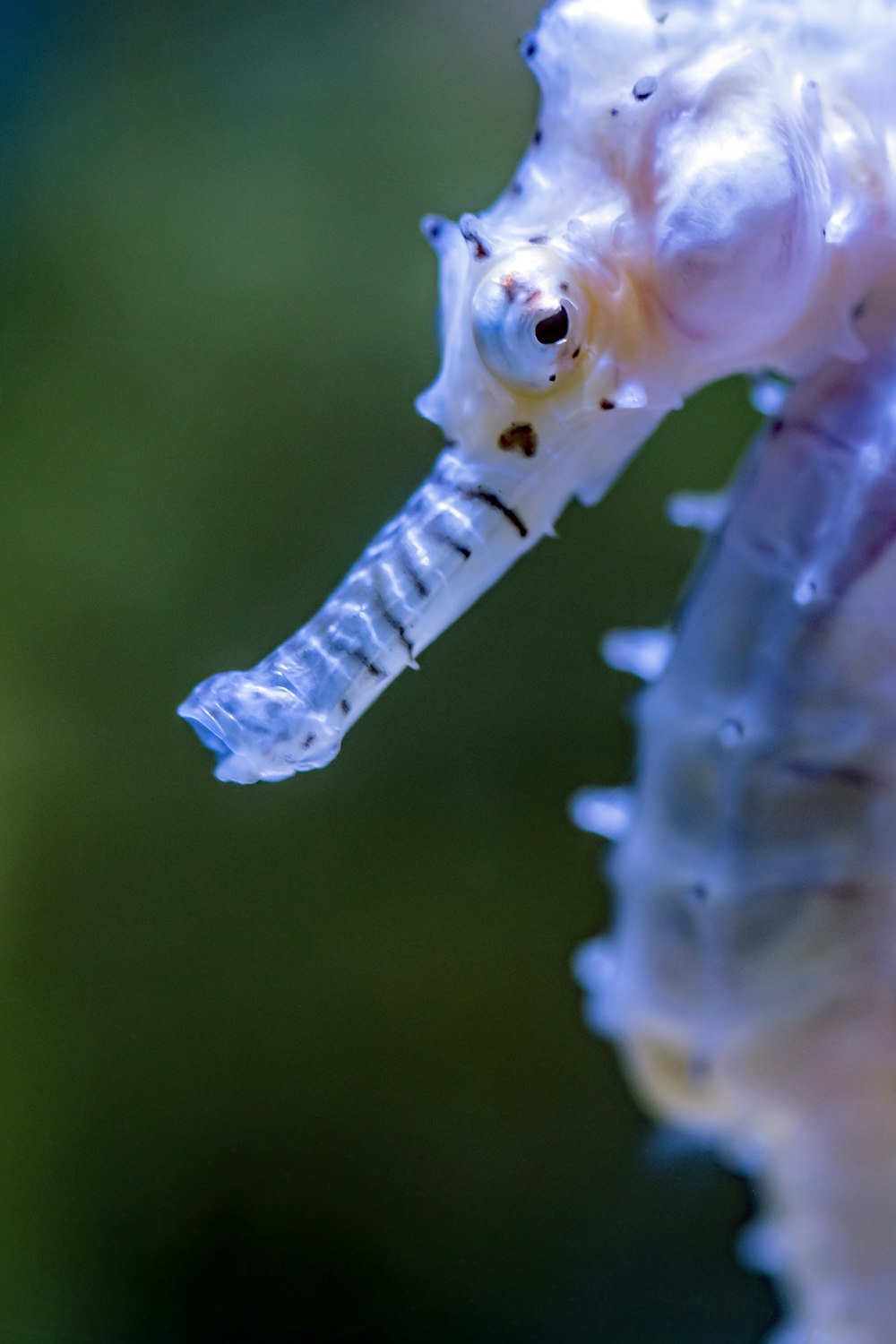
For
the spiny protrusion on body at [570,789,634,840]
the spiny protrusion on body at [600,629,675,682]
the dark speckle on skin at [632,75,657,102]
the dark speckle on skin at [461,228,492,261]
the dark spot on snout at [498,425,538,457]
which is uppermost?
the dark speckle on skin at [632,75,657,102]

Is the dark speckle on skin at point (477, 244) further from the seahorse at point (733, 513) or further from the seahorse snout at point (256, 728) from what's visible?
the seahorse snout at point (256, 728)

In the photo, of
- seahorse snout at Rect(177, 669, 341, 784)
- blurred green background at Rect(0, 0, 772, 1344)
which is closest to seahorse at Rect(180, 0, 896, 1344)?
seahorse snout at Rect(177, 669, 341, 784)

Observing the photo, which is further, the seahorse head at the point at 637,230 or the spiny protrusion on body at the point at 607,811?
the spiny protrusion on body at the point at 607,811

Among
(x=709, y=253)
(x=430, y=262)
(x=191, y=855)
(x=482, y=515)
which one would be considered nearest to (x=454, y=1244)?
(x=191, y=855)

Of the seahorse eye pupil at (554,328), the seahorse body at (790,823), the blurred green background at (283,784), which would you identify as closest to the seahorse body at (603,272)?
the seahorse eye pupil at (554,328)

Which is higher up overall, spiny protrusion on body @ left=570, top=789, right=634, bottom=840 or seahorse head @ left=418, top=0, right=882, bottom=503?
seahorse head @ left=418, top=0, right=882, bottom=503

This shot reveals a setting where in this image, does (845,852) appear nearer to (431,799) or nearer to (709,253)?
(709,253)

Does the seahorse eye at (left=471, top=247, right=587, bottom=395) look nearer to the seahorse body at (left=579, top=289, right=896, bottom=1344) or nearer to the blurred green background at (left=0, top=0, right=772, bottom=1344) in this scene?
the seahorse body at (left=579, top=289, right=896, bottom=1344)

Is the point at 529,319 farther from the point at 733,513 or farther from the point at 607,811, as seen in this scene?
the point at 607,811
